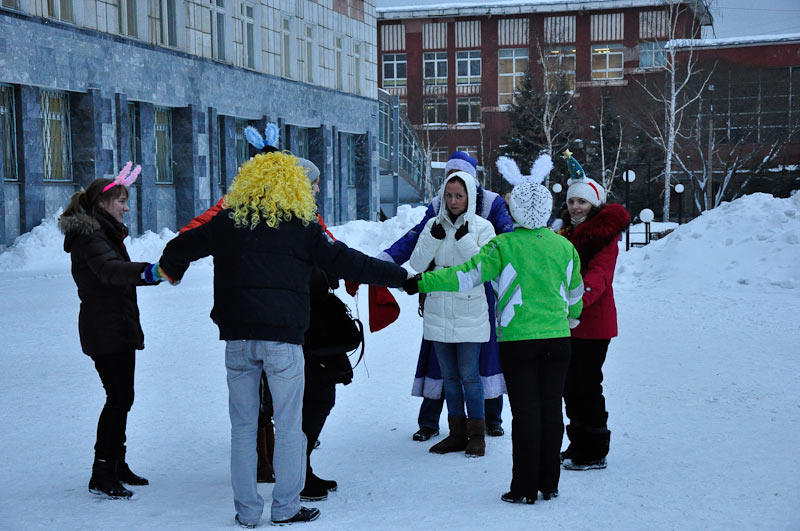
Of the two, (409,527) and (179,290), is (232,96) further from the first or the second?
(409,527)

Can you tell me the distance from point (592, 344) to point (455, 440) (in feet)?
3.51

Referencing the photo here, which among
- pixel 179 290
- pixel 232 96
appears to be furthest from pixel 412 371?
pixel 232 96

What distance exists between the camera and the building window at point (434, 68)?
60062 mm

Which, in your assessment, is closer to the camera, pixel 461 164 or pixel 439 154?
pixel 461 164

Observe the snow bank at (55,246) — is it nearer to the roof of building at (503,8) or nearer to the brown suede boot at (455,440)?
the brown suede boot at (455,440)

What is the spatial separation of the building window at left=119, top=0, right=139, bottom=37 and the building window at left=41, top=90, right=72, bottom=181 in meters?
2.56

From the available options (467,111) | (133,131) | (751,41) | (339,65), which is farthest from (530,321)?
(467,111)

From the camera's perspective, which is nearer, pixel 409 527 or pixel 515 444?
pixel 409 527

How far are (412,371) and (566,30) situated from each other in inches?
2083

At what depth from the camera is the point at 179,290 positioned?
45.1 feet

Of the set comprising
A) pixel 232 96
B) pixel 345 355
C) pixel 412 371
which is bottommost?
pixel 412 371

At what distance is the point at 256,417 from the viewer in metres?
4.02

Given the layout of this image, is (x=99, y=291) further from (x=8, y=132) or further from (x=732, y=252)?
(x=8, y=132)

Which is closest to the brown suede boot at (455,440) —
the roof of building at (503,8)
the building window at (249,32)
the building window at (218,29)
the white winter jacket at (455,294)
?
the white winter jacket at (455,294)
